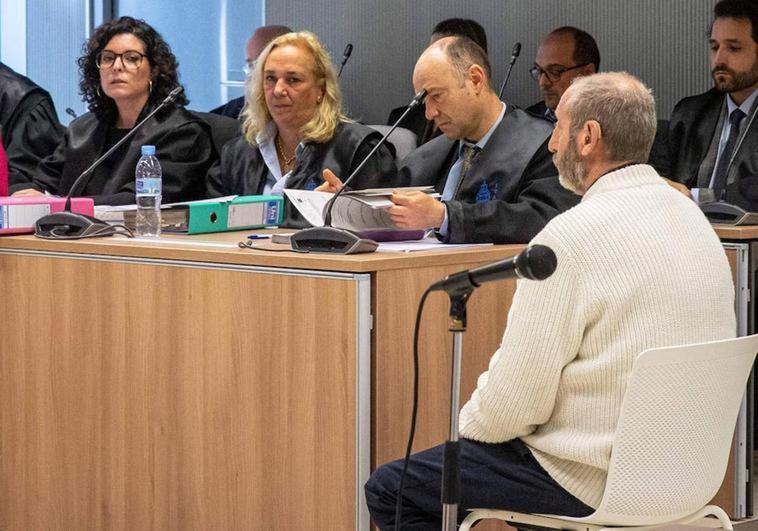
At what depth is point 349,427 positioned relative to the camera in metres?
2.61

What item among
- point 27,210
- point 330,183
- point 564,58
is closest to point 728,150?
point 564,58

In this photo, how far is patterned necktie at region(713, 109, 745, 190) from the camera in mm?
4543

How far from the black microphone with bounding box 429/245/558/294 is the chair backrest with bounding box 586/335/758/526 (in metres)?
0.37

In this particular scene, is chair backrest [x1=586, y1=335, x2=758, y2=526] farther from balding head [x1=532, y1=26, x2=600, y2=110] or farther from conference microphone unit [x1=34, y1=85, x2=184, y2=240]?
balding head [x1=532, y1=26, x2=600, y2=110]

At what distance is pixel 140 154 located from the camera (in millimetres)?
4480

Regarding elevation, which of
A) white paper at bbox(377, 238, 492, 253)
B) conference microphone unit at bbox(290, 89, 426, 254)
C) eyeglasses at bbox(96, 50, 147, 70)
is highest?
eyeglasses at bbox(96, 50, 147, 70)

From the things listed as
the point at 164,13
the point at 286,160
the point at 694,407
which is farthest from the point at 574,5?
the point at 694,407

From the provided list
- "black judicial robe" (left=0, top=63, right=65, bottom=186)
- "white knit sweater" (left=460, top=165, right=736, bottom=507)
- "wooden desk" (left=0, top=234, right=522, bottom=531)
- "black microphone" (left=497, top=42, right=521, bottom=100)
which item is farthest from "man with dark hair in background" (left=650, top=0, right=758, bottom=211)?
"black judicial robe" (left=0, top=63, right=65, bottom=186)

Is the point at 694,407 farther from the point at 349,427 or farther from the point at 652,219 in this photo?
the point at 349,427

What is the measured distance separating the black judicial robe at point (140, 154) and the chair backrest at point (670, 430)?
261 cm

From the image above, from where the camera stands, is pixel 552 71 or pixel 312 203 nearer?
pixel 312 203

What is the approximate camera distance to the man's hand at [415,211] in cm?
304

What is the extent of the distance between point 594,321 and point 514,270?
43 cm

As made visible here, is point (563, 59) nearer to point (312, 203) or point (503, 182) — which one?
point (503, 182)
